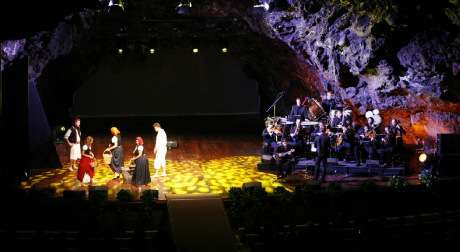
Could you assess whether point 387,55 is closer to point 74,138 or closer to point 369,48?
point 369,48

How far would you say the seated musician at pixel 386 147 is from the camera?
14.4m

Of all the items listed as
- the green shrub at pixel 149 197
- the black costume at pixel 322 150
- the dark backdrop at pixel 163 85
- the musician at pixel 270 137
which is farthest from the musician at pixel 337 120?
the dark backdrop at pixel 163 85

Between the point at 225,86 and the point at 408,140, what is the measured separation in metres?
12.1

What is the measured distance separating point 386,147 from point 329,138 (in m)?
1.74

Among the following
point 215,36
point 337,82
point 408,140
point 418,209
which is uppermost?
point 215,36

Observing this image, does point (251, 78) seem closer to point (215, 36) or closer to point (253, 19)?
point (215, 36)

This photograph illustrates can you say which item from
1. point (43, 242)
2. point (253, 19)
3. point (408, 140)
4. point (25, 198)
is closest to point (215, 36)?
point (253, 19)

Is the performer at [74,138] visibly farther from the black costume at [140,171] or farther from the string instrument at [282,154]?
the string instrument at [282,154]

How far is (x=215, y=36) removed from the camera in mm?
22594

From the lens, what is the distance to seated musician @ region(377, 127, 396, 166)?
14398 millimetres

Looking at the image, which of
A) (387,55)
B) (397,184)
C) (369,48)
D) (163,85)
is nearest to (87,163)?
(397,184)

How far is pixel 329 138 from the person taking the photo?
13844 millimetres

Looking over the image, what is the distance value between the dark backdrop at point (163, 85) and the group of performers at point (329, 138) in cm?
1052

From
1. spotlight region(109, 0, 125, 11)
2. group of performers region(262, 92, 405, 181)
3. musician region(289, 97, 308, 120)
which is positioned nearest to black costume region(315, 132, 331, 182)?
group of performers region(262, 92, 405, 181)
